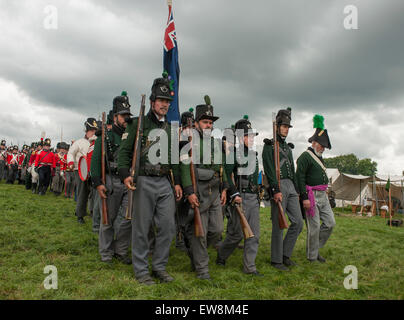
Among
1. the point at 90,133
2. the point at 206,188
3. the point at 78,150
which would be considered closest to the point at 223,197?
the point at 206,188

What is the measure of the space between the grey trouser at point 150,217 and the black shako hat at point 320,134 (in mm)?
3710

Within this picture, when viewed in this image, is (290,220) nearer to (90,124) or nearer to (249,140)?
(249,140)

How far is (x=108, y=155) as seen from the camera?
5.57 metres

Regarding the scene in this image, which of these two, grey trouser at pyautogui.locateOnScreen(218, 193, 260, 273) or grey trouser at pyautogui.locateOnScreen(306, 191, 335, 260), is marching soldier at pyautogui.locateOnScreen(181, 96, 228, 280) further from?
grey trouser at pyautogui.locateOnScreen(306, 191, 335, 260)

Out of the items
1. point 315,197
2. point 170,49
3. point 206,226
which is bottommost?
point 206,226

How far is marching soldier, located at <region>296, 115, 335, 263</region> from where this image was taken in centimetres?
605

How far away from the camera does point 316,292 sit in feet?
14.0

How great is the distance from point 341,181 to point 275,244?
19382 millimetres

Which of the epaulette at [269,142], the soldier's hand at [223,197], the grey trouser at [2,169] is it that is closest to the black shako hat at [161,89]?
the soldier's hand at [223,197]

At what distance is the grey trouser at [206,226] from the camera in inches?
183

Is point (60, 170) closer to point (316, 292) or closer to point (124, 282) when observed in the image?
point (124, 282)

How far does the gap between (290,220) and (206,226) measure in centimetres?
182
